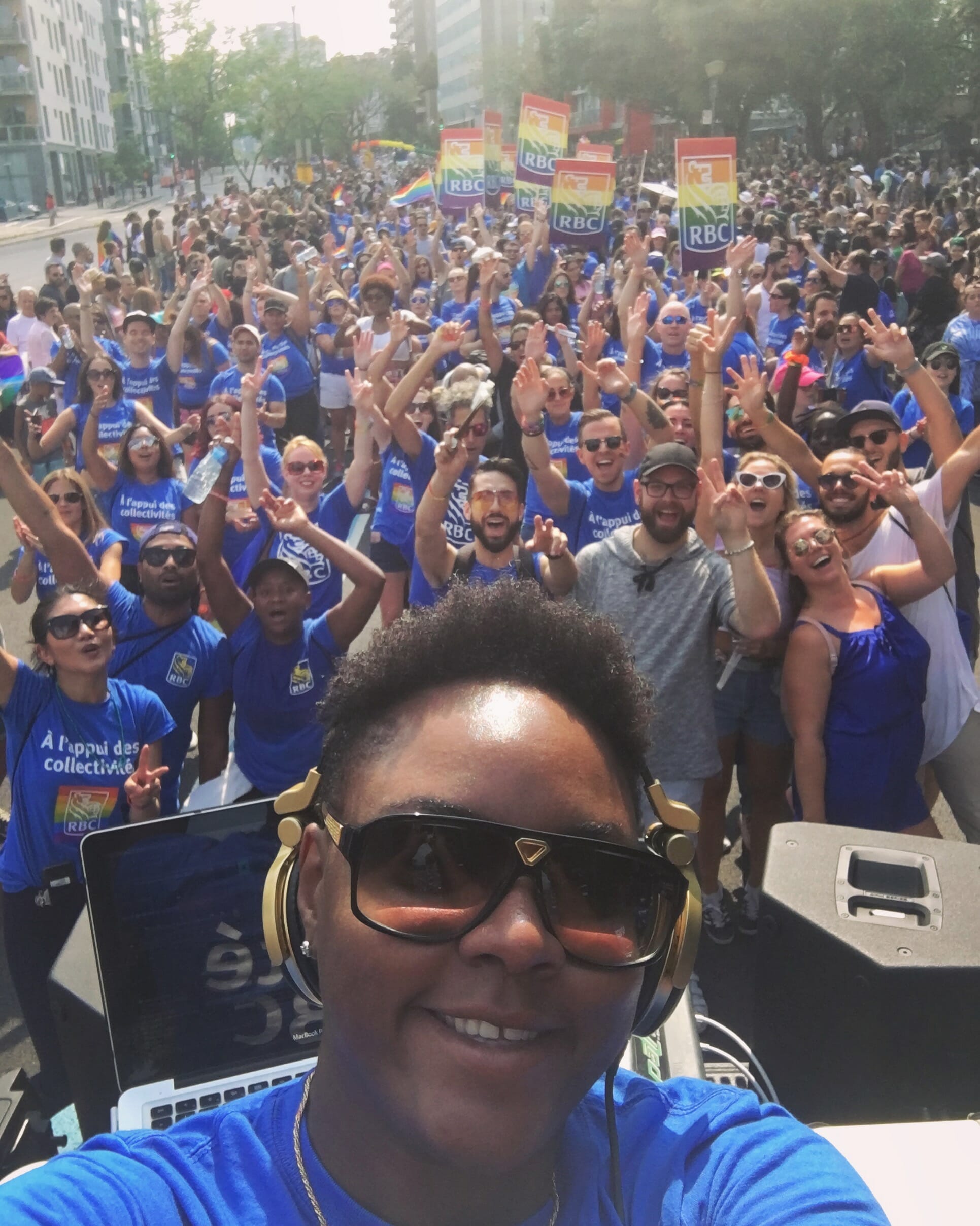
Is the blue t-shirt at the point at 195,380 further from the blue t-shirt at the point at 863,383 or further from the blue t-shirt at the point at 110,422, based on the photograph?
the blue t-shirt at the point at 863,383

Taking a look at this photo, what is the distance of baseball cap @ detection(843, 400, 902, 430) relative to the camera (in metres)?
4.74

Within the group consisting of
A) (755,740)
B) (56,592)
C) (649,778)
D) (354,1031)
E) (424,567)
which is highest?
(649,778)

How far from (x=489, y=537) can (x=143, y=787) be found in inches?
63.3

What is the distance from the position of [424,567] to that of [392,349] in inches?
98.9

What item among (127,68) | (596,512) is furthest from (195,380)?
(127,68)

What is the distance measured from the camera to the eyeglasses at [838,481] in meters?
4.09

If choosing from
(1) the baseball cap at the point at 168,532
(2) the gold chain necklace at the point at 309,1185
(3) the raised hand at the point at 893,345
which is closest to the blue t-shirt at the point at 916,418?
(3) the raised hand at the point at 893,345

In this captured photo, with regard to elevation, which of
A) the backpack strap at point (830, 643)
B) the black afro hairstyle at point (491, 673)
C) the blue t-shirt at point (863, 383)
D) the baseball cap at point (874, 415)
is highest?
the black afro hairstyle at point (491, 673)

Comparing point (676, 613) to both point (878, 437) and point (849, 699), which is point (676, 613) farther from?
point (878, 437)

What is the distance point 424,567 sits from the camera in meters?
4.55

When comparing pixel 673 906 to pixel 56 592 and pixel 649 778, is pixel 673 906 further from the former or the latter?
pixel 56 592

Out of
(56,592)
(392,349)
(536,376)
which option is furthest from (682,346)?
(56,592)

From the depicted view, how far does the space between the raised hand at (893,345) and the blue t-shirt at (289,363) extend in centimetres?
594

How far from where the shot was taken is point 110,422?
296 inches
